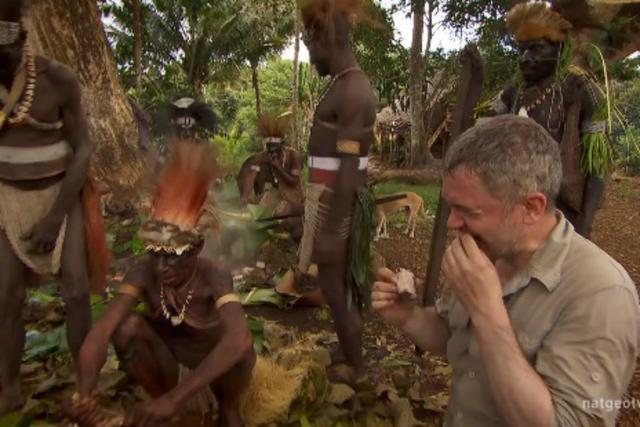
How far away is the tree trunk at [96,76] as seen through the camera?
6715mm

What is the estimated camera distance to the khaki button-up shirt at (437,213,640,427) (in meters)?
1.33

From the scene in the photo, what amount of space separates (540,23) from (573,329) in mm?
2710

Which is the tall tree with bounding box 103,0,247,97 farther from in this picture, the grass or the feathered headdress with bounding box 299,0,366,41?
the feathered headdress with bounding box 299,0,366,41

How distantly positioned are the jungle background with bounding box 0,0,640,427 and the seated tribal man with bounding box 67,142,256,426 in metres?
0.42

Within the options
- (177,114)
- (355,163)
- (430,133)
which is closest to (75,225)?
(355,163)

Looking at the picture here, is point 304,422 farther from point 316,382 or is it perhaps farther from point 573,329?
point 573,329

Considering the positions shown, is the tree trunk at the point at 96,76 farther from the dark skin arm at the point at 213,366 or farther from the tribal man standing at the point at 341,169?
the dark skin arm at the point at 213,366

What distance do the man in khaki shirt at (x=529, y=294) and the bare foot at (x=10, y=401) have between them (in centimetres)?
230

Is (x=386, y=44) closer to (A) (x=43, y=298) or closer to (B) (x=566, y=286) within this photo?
(A) (x=43, y=298)

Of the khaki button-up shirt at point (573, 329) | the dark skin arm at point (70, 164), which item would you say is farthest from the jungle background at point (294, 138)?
the khaki button-up shirt at point (573, 329)

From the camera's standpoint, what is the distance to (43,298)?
4254 millimetres

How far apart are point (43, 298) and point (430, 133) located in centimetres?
1311

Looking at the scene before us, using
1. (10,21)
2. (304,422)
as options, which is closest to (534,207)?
(304,422)

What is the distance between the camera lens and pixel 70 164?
2.93 meters
